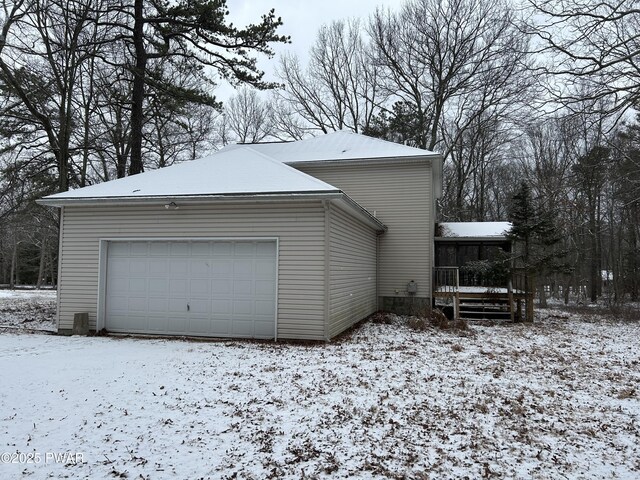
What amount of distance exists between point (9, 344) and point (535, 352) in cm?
1028

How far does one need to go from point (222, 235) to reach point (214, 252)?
0.46m

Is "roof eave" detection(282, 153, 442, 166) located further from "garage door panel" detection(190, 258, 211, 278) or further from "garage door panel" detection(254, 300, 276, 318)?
"garage door panel" detection(254, 300, 276, 318)

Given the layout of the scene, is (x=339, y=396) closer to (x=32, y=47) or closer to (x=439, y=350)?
(x=439, y=350)

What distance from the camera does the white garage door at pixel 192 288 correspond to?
9234mm

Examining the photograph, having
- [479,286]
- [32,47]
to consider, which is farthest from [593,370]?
[32,47]

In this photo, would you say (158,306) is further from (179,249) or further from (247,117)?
(247,117)

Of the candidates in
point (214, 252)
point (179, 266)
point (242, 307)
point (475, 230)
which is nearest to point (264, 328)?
point (242, 307)

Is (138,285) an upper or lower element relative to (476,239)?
lower

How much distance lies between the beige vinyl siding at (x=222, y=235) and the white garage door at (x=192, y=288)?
282 mm

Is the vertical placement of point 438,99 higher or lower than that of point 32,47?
higher

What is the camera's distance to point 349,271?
10.6 meters

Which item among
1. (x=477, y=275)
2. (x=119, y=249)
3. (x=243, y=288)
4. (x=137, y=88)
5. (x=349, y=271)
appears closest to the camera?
(x=243, y=288)

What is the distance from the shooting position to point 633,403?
5.35 metres

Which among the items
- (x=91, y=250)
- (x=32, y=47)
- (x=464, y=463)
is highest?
(x=32, y=47)
